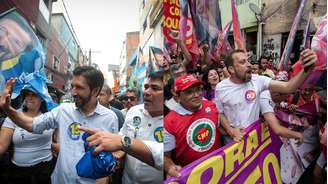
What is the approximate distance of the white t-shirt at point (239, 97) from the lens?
5.12ft

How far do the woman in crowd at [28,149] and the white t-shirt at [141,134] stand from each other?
1.27ft

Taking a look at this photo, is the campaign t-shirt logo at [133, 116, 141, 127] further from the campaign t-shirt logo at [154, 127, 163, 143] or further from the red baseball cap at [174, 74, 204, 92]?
the red baseball cap at [174, 74, 204, 92]

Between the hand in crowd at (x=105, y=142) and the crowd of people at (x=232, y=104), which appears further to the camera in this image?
the crowd of people at (x=232, y=104)

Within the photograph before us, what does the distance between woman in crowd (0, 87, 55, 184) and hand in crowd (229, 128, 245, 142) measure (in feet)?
2.82

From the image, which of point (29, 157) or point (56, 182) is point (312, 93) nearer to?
point (56, 182)

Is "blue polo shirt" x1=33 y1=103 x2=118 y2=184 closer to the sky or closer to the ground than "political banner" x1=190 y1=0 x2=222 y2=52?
closer to the ground

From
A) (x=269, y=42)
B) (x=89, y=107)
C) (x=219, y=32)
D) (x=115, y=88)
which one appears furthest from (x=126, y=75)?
(x=269, y=42)

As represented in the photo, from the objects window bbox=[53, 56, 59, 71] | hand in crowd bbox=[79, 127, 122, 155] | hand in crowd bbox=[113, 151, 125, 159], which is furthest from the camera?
window bbox=[53, 56, 59, 71]

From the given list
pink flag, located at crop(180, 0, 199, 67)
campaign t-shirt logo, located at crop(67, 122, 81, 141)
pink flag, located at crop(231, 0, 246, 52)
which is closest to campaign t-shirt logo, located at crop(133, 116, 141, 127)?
campaign t-shirt logo, located at crop(67, 122, 81, 141)

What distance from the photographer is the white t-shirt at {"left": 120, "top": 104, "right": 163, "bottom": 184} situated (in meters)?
1.47

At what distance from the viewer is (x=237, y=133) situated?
1587 mm

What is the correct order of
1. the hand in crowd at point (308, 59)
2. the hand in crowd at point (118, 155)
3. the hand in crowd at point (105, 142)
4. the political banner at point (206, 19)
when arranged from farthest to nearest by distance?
1. the political banner at point (206, 19)
2. the hand in crowd at point (118, 155)
3. the hand in crowd at point (308, 59)
4. the hand in crowd at point (105, 142)

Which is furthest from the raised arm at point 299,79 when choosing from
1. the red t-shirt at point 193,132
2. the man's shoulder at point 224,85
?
the red t-shirt at point 193,132

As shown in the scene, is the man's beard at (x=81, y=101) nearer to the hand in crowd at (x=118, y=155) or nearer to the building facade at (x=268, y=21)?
the hand in crowd at (x=118, y=155)
